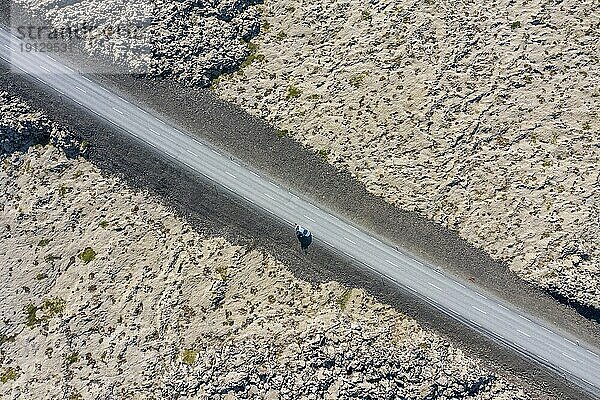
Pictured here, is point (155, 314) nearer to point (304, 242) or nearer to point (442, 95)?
point (304, 242)

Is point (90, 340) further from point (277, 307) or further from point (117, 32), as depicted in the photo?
point (117, 32)

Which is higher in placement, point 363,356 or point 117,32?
point 117,32

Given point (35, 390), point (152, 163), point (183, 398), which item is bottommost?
point (35, 390)

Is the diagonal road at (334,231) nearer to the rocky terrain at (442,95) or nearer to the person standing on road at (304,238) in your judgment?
the person standing on road at (304,238)

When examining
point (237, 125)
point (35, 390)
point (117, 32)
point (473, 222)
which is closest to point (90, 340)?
point (35, 390)

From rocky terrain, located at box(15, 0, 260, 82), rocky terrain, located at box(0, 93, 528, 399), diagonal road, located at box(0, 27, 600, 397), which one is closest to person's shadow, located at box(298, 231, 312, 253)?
diagonal road, located at box(0, 27, 600, 397)

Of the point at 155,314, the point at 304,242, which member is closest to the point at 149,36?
the point at 304,242

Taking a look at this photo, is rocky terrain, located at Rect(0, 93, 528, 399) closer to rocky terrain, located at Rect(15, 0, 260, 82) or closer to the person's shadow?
the person's shadow
